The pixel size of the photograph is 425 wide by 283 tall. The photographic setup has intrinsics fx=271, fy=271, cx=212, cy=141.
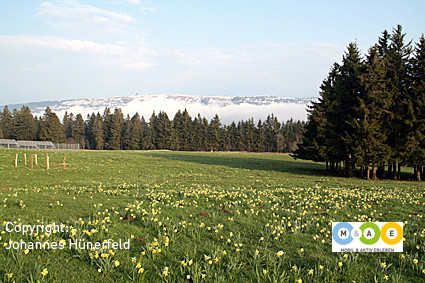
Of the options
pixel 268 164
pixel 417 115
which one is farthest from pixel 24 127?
pixel 417 115

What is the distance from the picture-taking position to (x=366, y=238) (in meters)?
7.02

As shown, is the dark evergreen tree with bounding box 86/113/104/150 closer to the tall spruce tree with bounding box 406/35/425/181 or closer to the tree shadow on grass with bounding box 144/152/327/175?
the tree shadow on grass with bounding box 144/152/327/175

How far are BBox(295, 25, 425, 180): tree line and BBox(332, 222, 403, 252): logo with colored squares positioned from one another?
87.3 feet

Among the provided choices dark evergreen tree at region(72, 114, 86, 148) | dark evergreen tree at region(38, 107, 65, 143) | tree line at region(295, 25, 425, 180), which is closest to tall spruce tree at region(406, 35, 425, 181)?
tree line at region(295, 25, 425, 180)

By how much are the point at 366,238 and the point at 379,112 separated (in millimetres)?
29779

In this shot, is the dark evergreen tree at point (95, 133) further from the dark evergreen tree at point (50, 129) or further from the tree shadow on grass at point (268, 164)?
the tree shadow on grass at point (268, 164)

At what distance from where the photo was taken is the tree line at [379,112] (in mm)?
31406

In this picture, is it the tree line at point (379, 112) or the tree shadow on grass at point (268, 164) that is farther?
the tree shadow on grass at point (268, 164)

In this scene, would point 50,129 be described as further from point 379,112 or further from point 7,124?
point 379,112

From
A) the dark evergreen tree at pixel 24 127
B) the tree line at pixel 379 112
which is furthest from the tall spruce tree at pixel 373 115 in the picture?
the dark evergreen tree at pixel 24 127

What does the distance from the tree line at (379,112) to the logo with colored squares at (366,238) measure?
26.6 metres

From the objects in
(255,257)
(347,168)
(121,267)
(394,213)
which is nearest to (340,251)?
(255,257)

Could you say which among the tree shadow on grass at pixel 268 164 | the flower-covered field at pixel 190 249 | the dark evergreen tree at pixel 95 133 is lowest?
the tree shadow on grass at pixel 268 164

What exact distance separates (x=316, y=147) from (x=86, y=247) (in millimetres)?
33956
